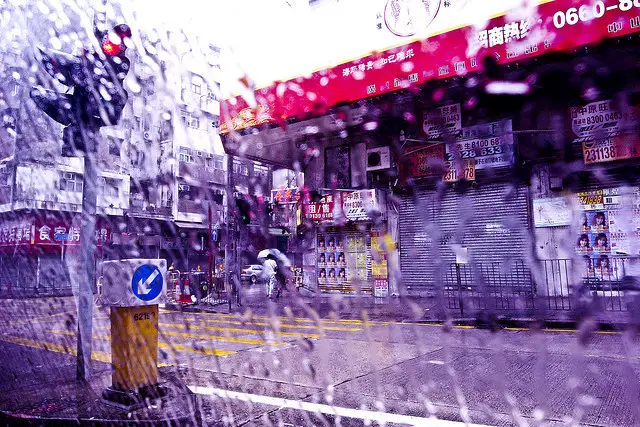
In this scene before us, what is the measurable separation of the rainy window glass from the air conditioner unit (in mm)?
72

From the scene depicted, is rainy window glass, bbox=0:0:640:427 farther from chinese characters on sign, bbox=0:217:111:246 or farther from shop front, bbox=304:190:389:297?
chinese characters on sign, bbox=0:217:111:246

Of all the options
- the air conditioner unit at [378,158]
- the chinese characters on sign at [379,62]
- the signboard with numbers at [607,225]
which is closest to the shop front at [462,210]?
the air conditioner unit at [378,158]

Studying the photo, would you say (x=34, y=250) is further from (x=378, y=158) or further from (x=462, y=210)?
(x=462, y=210)

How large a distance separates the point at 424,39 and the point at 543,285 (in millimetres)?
6060

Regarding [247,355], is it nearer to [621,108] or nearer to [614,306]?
[614,306]

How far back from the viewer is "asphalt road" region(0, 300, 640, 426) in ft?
10.3

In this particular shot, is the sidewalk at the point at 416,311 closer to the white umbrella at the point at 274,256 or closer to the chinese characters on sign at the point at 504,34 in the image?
the white umbrella at the point at 274,256

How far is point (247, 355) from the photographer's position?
5461mm

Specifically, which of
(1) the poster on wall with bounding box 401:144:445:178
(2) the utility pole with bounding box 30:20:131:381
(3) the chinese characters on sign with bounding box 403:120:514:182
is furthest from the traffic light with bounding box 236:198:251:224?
(2) the utility pole with bounding box 30:20:131:381

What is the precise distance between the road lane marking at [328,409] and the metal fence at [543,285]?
6.04 m

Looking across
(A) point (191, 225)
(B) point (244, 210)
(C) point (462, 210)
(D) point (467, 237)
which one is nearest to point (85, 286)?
(B) point (244, 210)

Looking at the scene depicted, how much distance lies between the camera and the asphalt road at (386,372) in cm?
315

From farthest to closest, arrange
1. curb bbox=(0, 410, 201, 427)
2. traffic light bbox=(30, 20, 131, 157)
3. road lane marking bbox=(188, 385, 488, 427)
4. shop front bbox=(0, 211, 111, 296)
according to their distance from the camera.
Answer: shop front bbox=(0, 211, 111, 296) < traffic light bbox=(30, 20, 131, 157) < road lane marking bbox=(188, 385, 488, 427) < curb bbox=(0, 410, 201, 427)

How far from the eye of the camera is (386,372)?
14.3 feet
